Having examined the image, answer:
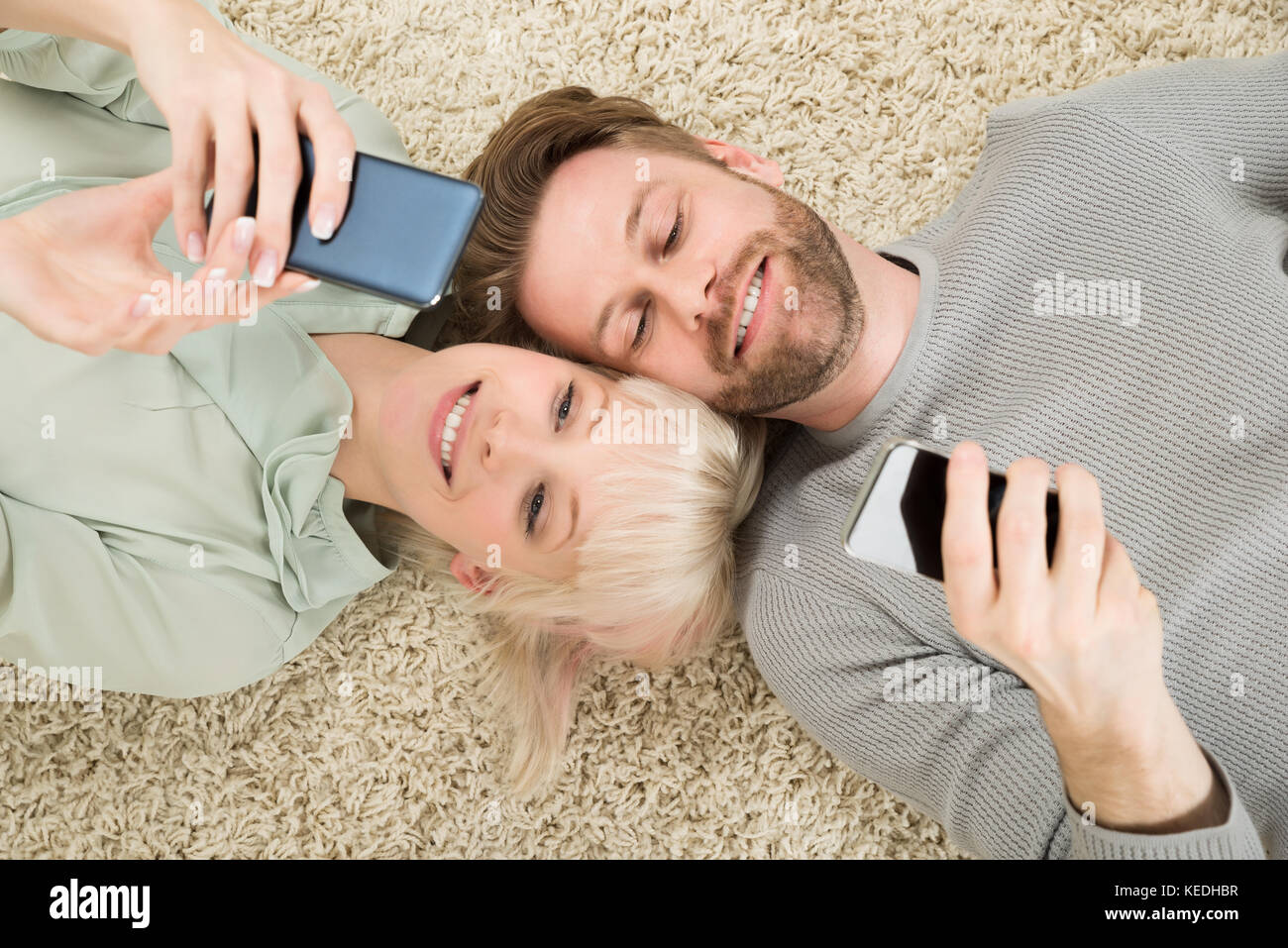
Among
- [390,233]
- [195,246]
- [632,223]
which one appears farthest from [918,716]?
[195,246]

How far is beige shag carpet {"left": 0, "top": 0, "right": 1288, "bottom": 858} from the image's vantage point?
1511 mm

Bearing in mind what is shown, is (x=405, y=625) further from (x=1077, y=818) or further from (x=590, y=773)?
(x=1077, y=818)

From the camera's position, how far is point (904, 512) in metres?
0.96

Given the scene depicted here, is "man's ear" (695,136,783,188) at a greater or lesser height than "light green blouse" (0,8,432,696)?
greater

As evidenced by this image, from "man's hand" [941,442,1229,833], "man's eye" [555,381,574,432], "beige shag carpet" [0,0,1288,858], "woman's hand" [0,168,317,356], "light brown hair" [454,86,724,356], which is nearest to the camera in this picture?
"man's hand" [941,442,1229,833]

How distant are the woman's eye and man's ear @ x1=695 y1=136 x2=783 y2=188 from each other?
570 mm

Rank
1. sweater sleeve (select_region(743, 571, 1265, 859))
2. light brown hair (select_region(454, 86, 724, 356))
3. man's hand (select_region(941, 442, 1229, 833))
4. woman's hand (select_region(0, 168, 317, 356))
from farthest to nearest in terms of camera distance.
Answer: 1. light brown hair (select_region(454, 86, 724, 356))
2. sweater sleeve (select_region(743, 571, 1265, 859))
3. woman's hand (select_region(0, 168, 317, 356))
4. man's hand (select_region(941, 442, 1229, 833))

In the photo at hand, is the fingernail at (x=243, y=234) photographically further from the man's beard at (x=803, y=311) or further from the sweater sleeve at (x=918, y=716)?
the sweater sleeve at (x=918, y=716)

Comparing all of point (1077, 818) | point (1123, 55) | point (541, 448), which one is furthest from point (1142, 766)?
point (1123, 55)

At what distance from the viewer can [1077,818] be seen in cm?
100

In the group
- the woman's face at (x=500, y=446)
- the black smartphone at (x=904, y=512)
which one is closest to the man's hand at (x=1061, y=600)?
the black smartphone at (x=904, y=512)

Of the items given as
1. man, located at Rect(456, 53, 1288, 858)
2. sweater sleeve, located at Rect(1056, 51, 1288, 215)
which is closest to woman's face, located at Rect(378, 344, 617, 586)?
man, located at Rect(456, 53, 1288, 858)

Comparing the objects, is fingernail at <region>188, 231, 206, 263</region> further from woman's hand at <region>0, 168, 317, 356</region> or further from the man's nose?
the man's nose
